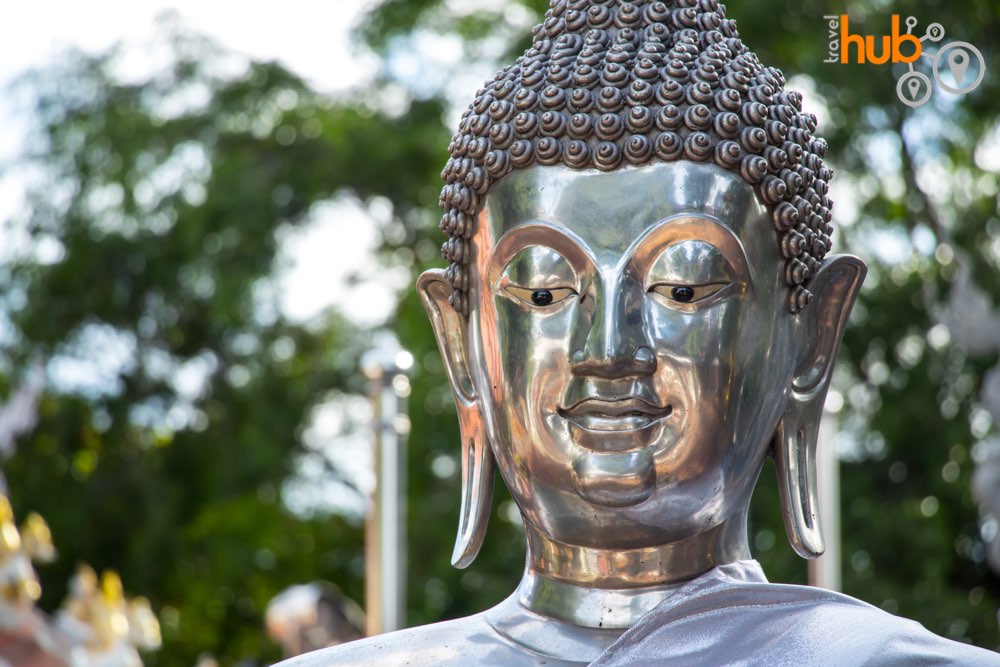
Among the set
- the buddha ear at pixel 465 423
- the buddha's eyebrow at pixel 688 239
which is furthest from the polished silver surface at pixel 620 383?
the buddha ear at pixel 465 423

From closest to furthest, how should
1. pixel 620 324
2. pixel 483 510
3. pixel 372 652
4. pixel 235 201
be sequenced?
pixel 620 324
pixel 372 652
pixel 483 510
pixel 235 201

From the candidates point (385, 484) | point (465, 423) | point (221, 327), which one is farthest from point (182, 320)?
point (465, 423)

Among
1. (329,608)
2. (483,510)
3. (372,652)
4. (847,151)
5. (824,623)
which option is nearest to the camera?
Answer: (824,623)

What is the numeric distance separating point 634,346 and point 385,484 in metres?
4.96

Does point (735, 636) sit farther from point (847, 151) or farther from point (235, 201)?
point (235, 201)

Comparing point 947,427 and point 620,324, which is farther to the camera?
point 947,427

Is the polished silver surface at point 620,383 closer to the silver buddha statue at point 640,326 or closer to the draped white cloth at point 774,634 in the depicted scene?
the silver buddha statue at point 640,326

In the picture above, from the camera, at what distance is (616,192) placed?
2.87 m

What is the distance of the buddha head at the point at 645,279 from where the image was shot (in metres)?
2.80

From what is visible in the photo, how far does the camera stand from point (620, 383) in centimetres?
278

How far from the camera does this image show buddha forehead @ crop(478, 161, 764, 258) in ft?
9.32

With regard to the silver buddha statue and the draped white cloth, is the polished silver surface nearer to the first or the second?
the silver buddha statue

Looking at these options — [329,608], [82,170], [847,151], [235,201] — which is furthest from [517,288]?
[82,170]

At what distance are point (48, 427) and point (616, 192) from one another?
15.9m
